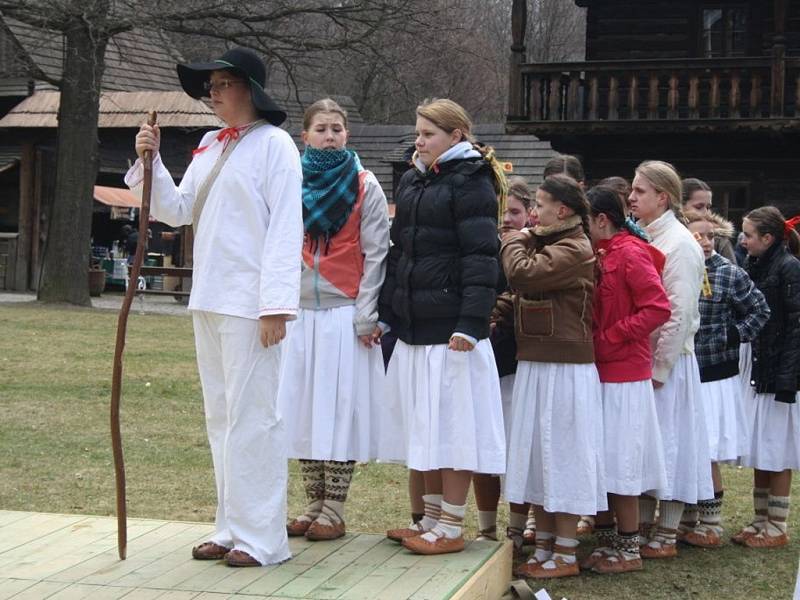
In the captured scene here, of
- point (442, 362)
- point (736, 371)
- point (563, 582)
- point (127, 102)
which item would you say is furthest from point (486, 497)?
point (127, 102)

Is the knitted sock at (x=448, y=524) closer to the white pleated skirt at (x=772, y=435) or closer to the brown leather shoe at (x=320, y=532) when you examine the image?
the brown leather shoe at (x=320, y=532)

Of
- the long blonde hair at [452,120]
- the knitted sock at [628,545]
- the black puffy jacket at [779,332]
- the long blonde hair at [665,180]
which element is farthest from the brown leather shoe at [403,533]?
the black puffy jacket at [779,332]

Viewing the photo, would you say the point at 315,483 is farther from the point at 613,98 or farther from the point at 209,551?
the point at 613,98

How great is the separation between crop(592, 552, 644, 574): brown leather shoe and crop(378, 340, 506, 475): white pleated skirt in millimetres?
882

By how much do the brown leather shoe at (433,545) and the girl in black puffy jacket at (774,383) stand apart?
82.1 inches

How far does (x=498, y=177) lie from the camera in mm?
5320

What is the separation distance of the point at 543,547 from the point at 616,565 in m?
0.34

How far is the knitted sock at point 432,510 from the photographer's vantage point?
203 inches

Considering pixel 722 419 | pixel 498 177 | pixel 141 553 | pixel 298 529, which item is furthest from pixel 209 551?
pixel 722 419

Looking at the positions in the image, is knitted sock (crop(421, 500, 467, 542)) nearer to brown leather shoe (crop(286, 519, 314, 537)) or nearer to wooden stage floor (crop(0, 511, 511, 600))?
wooden stage floor (crop(0, 511, 511, 600))

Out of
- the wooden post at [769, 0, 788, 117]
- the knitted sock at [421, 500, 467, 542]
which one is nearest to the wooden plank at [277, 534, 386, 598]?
the knitted sock at [421, 500, 467, 542]

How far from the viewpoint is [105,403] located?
10242 millimetres

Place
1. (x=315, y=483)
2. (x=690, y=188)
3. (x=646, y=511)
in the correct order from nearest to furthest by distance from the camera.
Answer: (x=315, y=483), (x=646, y=511), (x=690, y=188)

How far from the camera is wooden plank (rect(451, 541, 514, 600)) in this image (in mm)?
4492
